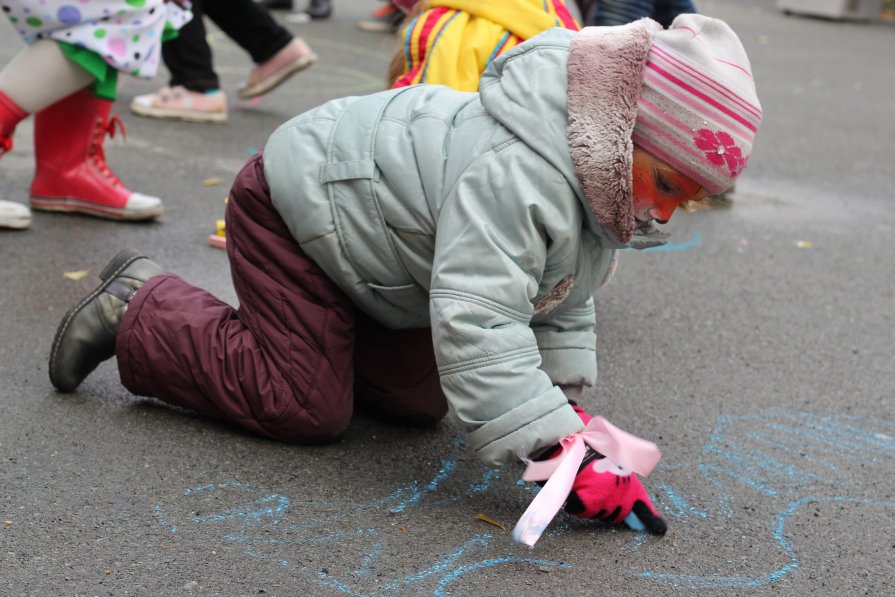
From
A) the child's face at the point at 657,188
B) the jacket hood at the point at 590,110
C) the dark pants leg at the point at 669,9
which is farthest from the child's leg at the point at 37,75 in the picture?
the dark pants leg at the point at 669,9

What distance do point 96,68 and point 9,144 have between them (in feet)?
1.07

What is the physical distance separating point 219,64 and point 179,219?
256cm

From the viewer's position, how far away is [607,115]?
1.89 metres

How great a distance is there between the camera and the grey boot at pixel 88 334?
2254mm

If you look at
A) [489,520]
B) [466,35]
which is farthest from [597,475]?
[466,35]

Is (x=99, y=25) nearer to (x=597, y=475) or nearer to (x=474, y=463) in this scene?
(x=474, y=463)

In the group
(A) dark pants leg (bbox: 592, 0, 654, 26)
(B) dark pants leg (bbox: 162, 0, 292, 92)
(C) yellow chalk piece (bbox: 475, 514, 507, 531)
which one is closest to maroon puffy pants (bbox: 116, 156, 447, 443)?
(C) yellow chalk piece (bbox: 475, 514, 507, 531)

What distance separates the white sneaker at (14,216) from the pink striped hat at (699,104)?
2.00 m

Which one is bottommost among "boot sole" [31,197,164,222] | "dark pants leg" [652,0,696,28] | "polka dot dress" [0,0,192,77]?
"boot sole" [31,197,164,222]

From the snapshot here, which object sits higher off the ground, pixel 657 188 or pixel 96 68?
pixel 657 188

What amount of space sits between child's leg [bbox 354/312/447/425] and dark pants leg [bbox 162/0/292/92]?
2.54 m

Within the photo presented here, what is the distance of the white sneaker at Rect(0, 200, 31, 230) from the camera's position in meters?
3.18

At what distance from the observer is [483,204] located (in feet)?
6.27

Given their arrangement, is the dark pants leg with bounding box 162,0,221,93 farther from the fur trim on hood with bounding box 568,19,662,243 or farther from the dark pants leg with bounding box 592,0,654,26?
the fur trim on hood with bounding box 568,19,662,243
